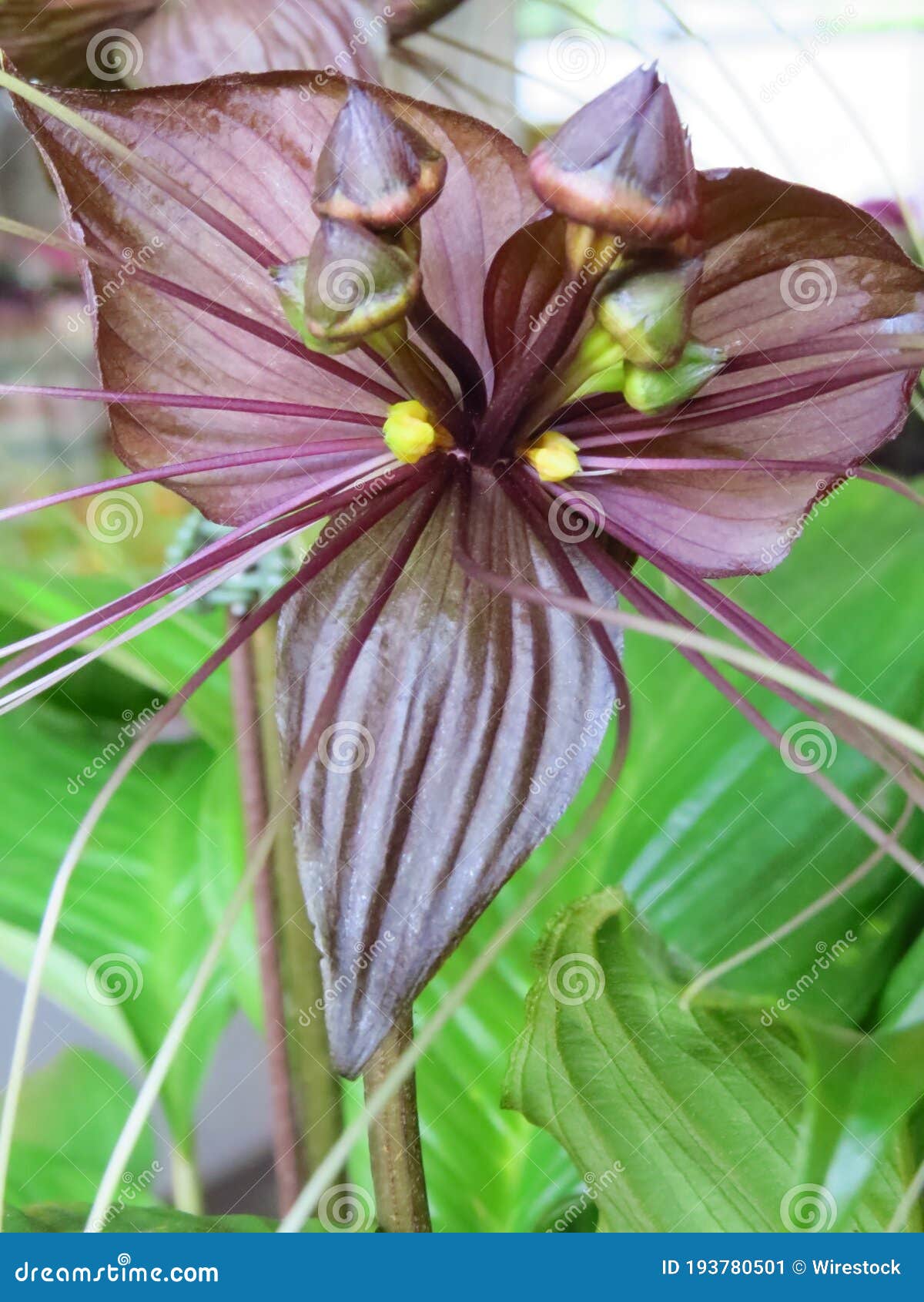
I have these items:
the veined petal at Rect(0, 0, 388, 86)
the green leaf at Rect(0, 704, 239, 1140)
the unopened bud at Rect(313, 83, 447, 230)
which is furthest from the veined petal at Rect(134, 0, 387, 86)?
the green leaf at Rect(0, 704, 239, 1140)

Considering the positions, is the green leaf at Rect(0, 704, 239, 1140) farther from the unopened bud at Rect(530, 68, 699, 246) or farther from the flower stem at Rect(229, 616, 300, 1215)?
the unopened bud at Rect(530, 68, 699, 246)

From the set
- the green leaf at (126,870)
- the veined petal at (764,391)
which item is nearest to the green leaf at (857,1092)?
the veined petal at (764,391)

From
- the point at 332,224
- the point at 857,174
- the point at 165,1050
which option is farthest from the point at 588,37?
the point at 165,1050

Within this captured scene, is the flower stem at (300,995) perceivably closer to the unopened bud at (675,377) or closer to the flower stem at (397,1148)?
the flower stem at (397,1148)

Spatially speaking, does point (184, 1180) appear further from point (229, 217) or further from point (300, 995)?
point (229, 217)

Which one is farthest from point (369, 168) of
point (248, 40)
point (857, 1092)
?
point (857, 1092)

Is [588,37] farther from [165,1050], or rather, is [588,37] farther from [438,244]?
[165,1050]
